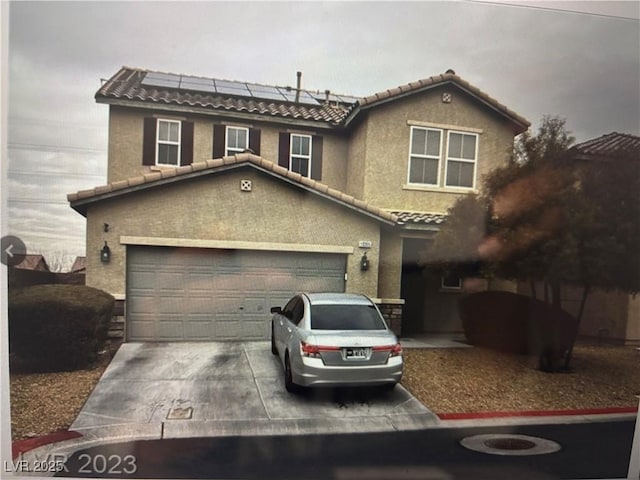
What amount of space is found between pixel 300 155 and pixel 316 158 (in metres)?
0.18

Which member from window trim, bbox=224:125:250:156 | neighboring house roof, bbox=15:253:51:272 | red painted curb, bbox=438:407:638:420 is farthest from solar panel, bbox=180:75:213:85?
red painted curb, bbox=438:407:638:420

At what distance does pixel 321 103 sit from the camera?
4285 mm

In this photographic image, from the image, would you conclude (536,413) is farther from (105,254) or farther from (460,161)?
(105,254)

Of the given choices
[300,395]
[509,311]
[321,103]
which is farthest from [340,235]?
[509,311]

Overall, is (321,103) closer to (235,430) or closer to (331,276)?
(331,276)

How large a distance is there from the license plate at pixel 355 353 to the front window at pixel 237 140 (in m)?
2.37

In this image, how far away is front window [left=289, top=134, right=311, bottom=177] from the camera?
4449mm

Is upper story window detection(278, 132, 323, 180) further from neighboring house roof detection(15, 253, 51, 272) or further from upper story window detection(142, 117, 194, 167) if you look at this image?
neighboring house roof detection(15, 253, 51, 272)

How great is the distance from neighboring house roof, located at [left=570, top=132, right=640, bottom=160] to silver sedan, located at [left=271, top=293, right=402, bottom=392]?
269 centimetres

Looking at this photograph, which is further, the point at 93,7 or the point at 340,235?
the point at 340,235

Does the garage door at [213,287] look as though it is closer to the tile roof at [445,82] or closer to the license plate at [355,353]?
the license plate at [355,353]

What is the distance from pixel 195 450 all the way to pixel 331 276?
6.87ft

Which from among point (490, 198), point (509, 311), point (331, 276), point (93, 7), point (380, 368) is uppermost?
point (93, 7)

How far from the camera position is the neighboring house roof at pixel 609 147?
13.9ft
